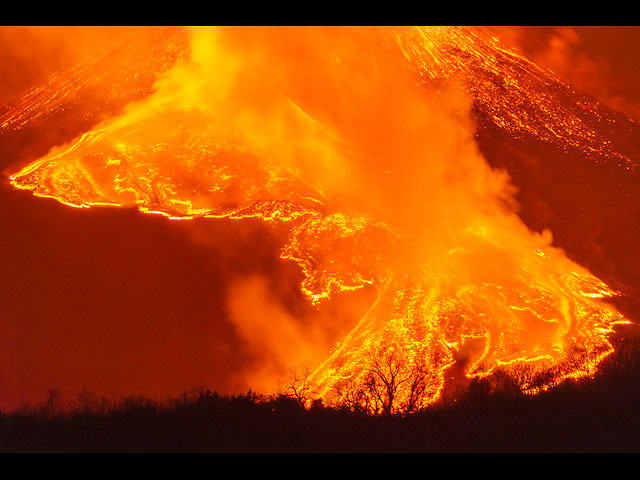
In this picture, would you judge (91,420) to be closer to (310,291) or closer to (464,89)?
(310,291)

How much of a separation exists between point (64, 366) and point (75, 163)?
9.89 metres

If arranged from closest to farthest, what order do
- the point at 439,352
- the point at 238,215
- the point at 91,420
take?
the point at 91,420
the point at 439,352
the point at 238,215

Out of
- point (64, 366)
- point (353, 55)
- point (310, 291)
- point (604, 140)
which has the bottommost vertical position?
point (64, 366)

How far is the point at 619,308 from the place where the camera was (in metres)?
26.7

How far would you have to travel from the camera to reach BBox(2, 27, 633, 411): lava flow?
23.8 metres

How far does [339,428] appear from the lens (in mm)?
11781

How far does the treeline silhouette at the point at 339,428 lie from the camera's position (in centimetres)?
1129

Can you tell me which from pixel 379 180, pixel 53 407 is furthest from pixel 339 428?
pixel 379 180

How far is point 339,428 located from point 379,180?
2239cm

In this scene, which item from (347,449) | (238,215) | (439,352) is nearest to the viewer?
(347,449)

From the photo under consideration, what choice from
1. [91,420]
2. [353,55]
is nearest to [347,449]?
[91,420]

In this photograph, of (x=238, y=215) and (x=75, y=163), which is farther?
(x=75, y=163)

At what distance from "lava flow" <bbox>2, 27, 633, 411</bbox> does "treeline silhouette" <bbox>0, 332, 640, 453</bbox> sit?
8.58ft

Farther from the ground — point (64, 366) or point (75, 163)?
point (75, 163)
